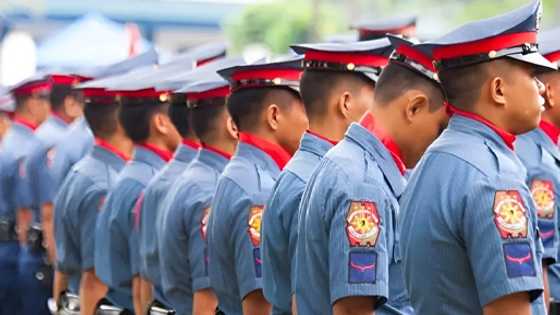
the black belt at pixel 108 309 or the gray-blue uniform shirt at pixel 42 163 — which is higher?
the gray-blue uniform shirt at pixel 42 163

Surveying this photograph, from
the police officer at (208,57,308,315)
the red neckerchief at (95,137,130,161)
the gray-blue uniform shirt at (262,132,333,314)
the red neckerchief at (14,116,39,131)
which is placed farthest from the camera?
the red neckerchief at (14,116,39,131)

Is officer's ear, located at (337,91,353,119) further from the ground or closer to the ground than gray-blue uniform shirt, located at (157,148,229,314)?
further from the ground

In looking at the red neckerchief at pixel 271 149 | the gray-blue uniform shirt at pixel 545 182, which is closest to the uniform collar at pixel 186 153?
the red neckerchief at pixel 271 149

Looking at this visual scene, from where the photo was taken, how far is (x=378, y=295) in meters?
5.28

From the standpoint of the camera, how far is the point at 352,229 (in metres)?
5.31

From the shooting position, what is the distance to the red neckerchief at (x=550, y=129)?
7.03 metres

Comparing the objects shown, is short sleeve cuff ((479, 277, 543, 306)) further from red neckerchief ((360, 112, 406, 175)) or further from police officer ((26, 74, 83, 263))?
police officer ((26, 74, 83, 263))

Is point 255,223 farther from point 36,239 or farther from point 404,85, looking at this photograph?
point 36,239

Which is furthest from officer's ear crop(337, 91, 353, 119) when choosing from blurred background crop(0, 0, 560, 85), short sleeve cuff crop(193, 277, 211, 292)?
blurred background crop(0, 0, 560, 85)

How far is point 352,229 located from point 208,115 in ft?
7.16

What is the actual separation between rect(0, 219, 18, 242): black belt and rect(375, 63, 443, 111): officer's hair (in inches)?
275

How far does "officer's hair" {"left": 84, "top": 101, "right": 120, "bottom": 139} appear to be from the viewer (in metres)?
9.07

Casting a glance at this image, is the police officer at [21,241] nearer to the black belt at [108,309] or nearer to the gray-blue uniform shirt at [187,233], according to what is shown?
the black belt at [108,309]

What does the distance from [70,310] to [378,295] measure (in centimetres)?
428
